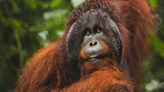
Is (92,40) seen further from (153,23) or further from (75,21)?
(153,23)

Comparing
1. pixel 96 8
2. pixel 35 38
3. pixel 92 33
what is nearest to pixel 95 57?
pixel 92 33

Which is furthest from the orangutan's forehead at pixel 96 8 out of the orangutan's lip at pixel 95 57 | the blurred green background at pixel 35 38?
the blurred green background at pixel 35 38

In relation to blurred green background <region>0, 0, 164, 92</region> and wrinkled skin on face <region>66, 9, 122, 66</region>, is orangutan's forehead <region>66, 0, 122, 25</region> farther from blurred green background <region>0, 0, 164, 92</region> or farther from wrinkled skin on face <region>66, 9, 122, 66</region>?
blurred green background <region>0, 0, 164, 92</region>

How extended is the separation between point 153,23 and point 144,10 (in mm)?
214

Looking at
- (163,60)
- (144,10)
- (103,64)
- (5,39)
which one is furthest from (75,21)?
(5,39)

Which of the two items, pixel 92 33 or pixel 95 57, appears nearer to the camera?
pixel 95 57

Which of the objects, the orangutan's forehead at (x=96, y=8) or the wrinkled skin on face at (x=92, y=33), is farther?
the orangutan's forehead at (x=96, y=8)

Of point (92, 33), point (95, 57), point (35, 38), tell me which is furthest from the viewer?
point (35, 38)

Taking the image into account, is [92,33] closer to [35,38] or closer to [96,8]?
[96,8]

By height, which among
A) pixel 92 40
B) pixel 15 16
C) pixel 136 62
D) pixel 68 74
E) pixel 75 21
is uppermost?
pixel 15 16

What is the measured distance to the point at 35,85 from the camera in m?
1.99

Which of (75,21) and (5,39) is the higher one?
(5,39)

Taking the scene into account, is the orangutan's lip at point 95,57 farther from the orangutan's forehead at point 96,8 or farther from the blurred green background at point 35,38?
the blurred green background at point 35,38

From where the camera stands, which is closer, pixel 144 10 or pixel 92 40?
pixel 92 40
